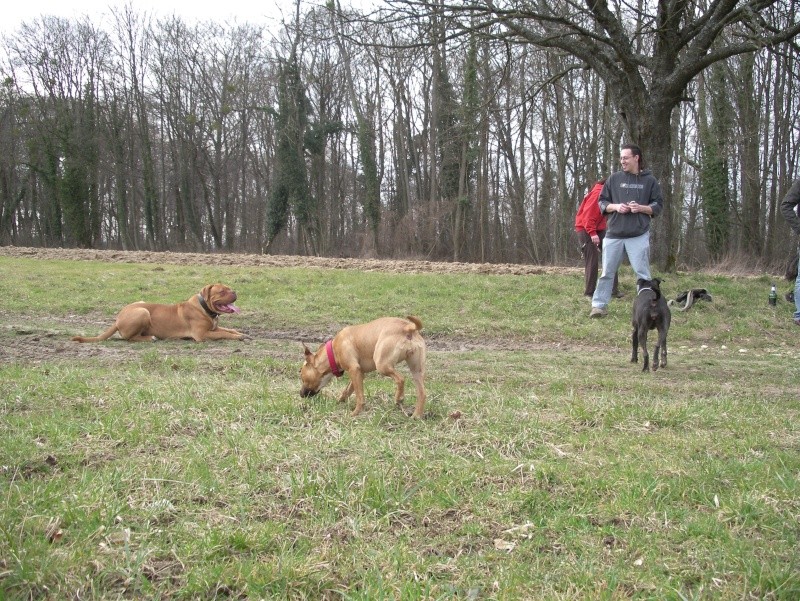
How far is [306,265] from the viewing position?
19.3 metres

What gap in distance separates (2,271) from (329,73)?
995 inches

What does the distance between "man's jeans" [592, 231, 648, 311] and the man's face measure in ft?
3.16

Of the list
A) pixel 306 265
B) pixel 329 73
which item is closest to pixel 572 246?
pixel 329 73

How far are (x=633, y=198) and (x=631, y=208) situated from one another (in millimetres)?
384

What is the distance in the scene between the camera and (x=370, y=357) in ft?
18.8

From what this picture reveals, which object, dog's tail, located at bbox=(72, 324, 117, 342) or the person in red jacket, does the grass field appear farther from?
the person in red jacket

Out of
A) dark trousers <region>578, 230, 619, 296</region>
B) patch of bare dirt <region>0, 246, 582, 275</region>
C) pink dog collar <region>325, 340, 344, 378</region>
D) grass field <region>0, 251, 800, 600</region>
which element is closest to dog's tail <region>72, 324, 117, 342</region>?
grass field <region>0, 251, 800, 600</region>

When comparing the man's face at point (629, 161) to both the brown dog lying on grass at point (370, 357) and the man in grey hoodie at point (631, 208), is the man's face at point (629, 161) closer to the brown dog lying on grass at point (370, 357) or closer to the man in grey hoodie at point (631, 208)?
the man in grey hoodie at point (631, 208)

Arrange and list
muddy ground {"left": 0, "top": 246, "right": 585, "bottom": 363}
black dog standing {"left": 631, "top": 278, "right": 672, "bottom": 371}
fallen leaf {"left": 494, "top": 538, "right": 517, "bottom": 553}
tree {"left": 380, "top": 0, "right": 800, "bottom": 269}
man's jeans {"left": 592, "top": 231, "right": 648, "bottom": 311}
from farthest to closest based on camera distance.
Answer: tree {"left": 380, "top": 0, "right": 800, "bottom": 269} → man's jeans {"left": 592, "top": 231, "right": 648, "bottom": 311} → muddy ground {"left": 0, "top": 246, "right": 585, "bottom": 363} → black dog standing {"left": 631, "top": 278, "right": 672, "bottom": 371} → fallen leaf {"left": 494, "top": 538, "right": 517, "bottom": 553}

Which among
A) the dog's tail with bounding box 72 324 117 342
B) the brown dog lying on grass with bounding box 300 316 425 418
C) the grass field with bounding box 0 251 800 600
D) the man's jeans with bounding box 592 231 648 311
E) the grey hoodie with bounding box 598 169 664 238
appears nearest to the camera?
the grass field with bounding box 0 251 800 600

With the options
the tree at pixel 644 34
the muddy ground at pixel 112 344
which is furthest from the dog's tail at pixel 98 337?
the tree at pixel 644 34

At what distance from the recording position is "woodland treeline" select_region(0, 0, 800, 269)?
2181cm

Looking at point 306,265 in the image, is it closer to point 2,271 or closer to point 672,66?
point 2,271

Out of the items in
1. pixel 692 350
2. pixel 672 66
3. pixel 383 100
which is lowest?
pixel 692 350
